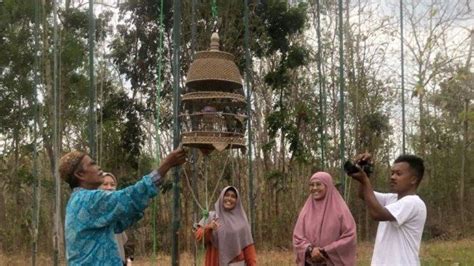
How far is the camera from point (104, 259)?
99.7 inches

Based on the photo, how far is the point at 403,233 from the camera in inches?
118

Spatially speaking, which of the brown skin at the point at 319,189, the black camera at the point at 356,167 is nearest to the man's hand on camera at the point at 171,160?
the black camera at the point at 356,167

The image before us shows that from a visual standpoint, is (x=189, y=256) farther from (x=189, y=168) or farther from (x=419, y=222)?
(x=419, y=222)

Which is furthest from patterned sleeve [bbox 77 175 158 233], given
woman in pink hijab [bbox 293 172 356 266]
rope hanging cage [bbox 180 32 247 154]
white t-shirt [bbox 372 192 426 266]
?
woman in pink hijab [bbox 293 172 356 266]

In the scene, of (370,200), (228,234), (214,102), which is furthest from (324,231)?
(370,200)

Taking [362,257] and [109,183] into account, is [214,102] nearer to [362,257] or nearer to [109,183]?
[109,183]

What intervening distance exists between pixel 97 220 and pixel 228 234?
7.96 ft

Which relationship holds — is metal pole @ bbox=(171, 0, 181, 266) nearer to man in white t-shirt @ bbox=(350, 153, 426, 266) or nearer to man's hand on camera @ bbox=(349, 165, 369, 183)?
man in white t-shirt @ bbox=(350, 153, 426, 266)

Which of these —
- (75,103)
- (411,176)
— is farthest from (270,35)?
(411,176)

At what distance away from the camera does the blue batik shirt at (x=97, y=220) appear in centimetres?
243

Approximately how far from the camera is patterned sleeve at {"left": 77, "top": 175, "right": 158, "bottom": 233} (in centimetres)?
239

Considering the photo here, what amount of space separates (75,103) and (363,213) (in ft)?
19.8

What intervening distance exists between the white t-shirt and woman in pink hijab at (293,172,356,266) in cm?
111

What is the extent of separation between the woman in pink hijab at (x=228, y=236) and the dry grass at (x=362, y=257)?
13.4ft
